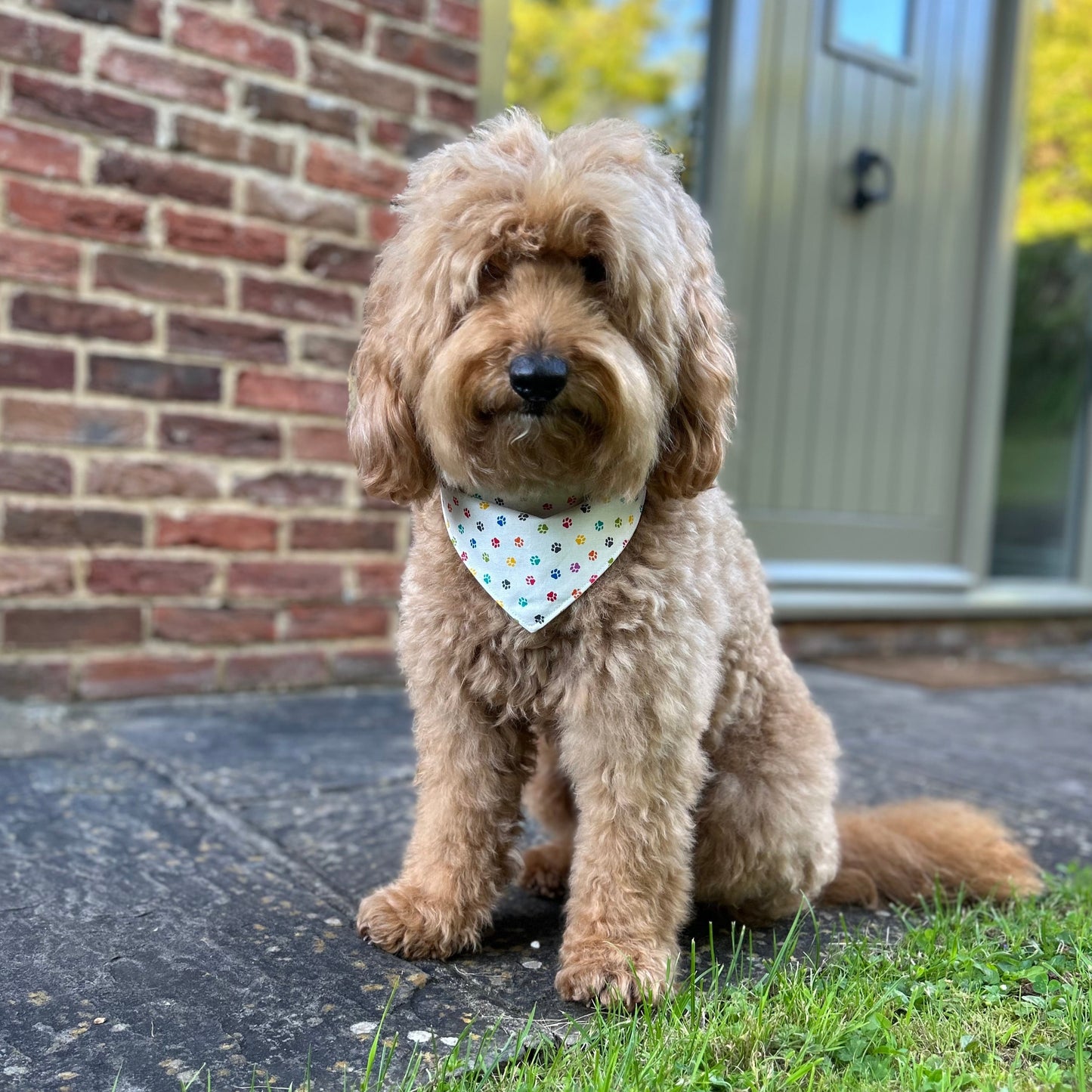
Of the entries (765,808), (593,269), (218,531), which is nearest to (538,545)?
(593,269)

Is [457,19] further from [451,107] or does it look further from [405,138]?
[405,138]

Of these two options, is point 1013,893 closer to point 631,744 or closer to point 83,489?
point 631,744

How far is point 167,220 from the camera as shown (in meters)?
3.58

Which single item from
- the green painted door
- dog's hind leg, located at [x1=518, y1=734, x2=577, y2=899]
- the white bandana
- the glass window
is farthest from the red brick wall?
the white bandana

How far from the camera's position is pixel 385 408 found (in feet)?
6.28

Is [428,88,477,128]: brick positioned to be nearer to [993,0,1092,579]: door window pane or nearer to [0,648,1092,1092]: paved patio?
[0,648,1092,1092]: paved patio

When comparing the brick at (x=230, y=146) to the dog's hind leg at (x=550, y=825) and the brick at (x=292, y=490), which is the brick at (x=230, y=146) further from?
the dog's hind leg at (x=550, y=825)

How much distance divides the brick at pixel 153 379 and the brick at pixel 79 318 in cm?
8

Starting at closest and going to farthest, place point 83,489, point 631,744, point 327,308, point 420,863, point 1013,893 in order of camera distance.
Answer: point 631,744 → point 420,863 → point 1013,893 → point 83,489 → point 327,308

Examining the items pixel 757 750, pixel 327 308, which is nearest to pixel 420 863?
pixel 757 750

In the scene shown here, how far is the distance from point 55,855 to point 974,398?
540 centimetres

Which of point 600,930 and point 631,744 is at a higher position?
point 631,744

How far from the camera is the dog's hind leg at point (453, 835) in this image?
1.96m

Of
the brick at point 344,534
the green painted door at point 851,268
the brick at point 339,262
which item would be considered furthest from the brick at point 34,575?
the green painted door at point 851,268
